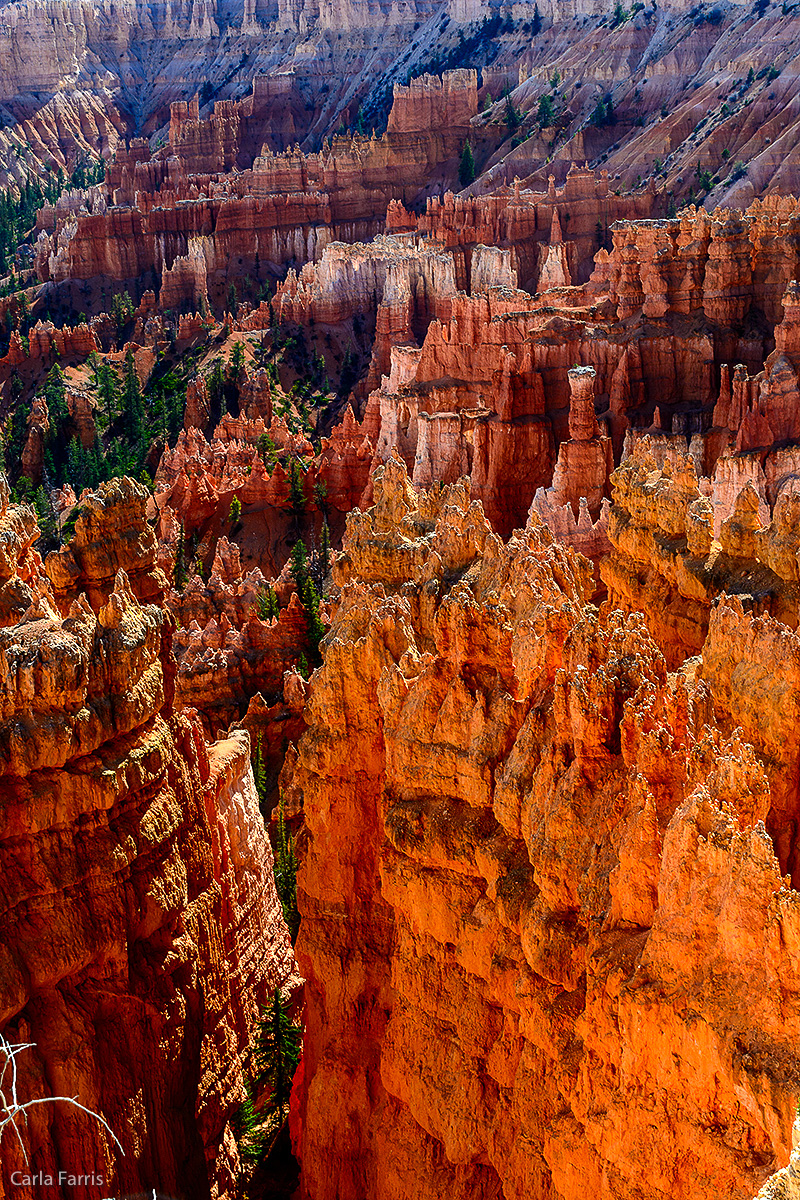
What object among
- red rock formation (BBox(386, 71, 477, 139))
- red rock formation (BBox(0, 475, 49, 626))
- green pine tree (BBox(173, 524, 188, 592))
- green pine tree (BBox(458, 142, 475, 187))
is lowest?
green pine tree (BBox(173, 524, 188, 592))

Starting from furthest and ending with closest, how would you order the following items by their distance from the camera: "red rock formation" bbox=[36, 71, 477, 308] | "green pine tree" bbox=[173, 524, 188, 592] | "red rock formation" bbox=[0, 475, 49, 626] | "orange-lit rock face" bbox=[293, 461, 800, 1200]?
"red rock formation" bbox=[36, 71, 477, 308]
"green pine tree" bbox=[173, 524, 188, 592]
"red rock formation" bbox=[0, 475, 49, 626]
"orange-lit rock face" bbox=[293, 461, 800, 1200]

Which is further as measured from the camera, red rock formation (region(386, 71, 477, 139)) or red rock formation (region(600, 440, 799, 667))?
red rock formation (region(386, 71, 477, 139))

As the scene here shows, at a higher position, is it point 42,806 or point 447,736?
point 447,736

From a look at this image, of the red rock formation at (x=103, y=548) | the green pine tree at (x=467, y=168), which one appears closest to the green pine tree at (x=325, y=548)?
the red rock formation at (x=103, y=548)

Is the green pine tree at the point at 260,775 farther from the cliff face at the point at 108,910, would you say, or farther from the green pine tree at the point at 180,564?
the green pine tree at the point at 180,564

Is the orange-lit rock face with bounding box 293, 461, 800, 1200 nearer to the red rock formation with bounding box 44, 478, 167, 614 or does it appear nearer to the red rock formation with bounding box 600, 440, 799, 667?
the red rock formation with bounding box 600, 440, 799, 667

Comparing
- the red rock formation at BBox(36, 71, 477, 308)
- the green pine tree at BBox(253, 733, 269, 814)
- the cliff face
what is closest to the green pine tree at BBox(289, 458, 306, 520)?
the green pine tree at BBox(253, 733, 269, 814)

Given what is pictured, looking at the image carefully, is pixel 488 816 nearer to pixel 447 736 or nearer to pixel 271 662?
pixel 447 736

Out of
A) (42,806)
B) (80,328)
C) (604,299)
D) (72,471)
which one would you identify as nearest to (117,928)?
(42,806)
